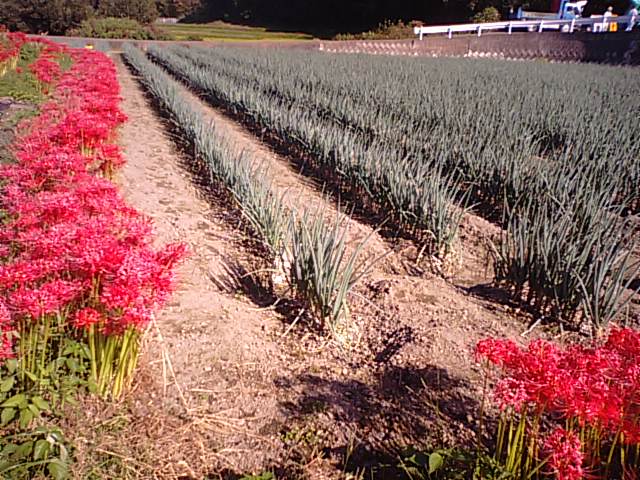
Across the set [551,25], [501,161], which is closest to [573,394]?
[501,161]

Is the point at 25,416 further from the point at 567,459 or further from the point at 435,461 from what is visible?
the point at 567,459

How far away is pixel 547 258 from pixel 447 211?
3.40 feet

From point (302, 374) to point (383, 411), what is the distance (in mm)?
460

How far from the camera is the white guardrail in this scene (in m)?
23.0

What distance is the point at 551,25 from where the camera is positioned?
2470 centimetres

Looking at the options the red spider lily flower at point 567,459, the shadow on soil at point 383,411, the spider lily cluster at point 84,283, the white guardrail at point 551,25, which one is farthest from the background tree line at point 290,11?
the red spider lily flower at point 567,459

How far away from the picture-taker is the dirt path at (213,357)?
2074mm

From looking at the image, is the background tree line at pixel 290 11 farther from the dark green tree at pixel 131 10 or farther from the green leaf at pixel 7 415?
the green leaf at pixel 7 415

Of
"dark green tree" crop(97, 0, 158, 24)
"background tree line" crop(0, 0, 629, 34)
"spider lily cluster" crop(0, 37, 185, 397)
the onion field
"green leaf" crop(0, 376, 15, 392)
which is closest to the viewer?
"green leaf" crop(0, 376, 15, 392)

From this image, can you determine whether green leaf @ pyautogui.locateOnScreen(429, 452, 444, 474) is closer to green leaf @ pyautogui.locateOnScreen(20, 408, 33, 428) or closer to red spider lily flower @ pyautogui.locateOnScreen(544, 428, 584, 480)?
red spider lily flower @ pyautogui.locateOnScreen(544, 428, 584, 480)

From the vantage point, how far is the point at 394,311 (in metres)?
3.05

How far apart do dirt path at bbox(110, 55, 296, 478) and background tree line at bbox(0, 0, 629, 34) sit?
33.0 metres

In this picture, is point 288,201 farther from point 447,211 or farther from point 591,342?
point 591,342

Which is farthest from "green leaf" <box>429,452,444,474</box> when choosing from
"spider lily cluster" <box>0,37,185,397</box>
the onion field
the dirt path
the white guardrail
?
the white guardrail
